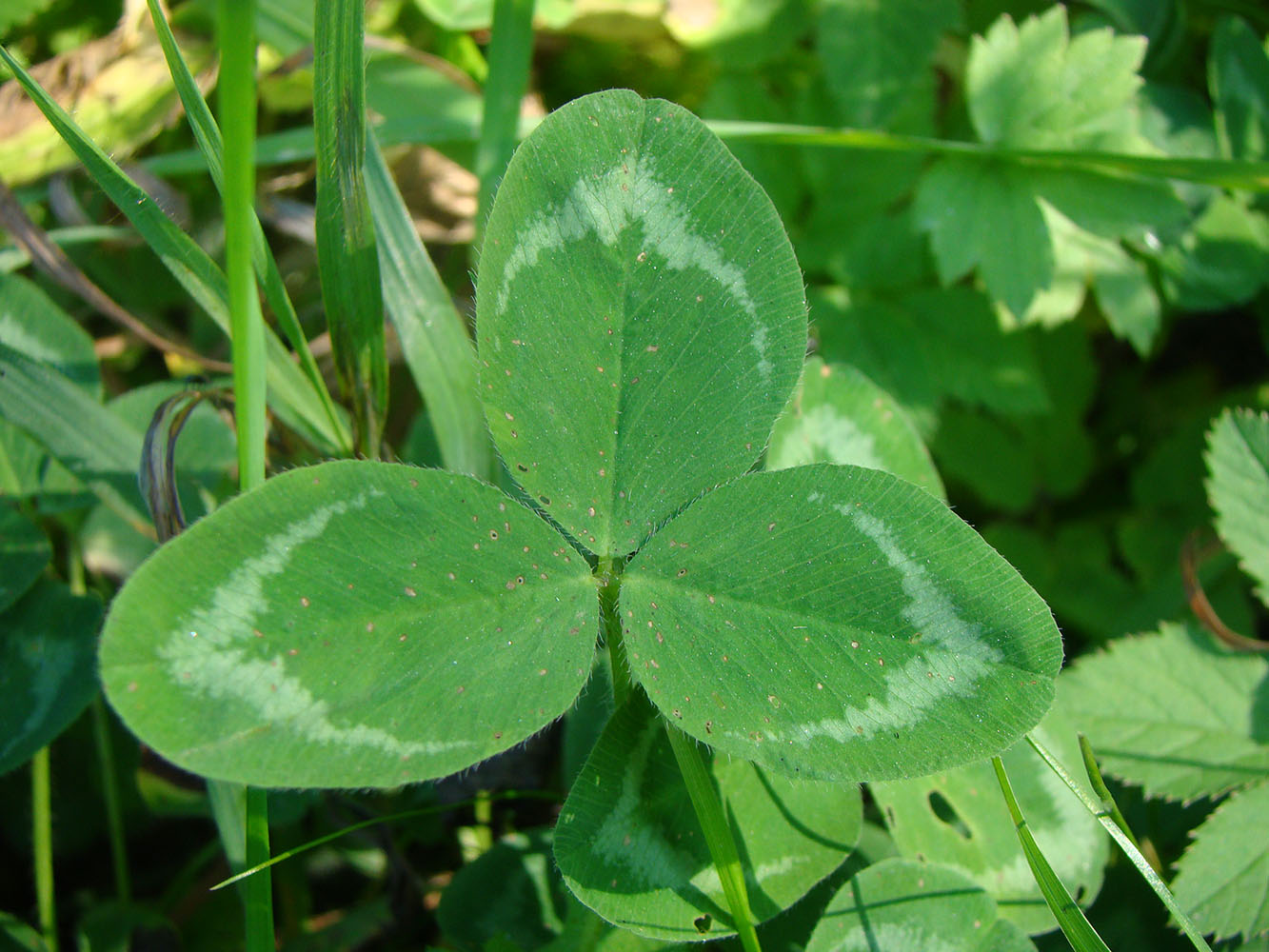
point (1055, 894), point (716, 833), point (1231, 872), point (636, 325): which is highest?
point (636, 325)

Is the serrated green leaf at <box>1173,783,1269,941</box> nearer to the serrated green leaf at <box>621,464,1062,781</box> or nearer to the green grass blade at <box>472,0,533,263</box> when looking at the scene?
the serrated green leaf at <box>621,464,1062,781</box>

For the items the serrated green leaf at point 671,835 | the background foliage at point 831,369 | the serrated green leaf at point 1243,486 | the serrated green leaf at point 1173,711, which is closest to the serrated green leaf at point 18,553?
the background foliage at point 831,369

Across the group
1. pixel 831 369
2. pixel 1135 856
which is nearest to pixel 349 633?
pixel 831 369

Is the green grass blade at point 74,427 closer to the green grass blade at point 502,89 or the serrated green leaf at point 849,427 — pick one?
the green grass blade at point 502,89

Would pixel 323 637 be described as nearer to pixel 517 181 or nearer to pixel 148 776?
pixel 517 181

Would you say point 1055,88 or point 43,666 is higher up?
point 1055,88

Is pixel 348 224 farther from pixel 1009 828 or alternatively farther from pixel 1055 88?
pixel 1055 88

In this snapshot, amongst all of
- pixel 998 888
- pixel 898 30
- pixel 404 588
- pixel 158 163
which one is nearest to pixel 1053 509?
pixel 898 30
